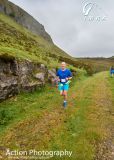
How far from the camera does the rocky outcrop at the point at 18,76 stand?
652 inches

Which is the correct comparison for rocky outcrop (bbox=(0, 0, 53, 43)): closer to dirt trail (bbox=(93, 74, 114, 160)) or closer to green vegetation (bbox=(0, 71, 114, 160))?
dirt trail (bbox=(93, 74, 114, 160))

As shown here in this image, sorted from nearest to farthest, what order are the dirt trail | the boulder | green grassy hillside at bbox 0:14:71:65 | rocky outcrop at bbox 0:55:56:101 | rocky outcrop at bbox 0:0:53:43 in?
1. the dirt trail
2. rocky outcrop at bbox 0:55:56:101
3. the boulder
4. green grassy hillside at bbox 0:14:71:65
5. rocky outcrop at bbox 0:0:53:43

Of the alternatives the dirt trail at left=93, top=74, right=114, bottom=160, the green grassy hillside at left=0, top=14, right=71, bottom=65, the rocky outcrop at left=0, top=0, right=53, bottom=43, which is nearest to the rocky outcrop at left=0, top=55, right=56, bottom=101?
the green grassy hillside at left=0, top=14, right=71, bottom=65

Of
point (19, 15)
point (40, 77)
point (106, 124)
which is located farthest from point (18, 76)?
point (19, 15)

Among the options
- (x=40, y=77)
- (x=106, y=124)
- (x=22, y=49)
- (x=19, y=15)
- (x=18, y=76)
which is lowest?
(x=106, y=124)

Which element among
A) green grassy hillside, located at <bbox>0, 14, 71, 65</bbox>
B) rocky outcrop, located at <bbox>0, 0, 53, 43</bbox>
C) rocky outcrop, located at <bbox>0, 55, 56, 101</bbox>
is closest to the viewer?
rocky outcrop, located at <bbox>0, 55, 56, 101</bbox>

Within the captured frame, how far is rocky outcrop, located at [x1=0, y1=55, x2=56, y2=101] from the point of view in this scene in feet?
54.3

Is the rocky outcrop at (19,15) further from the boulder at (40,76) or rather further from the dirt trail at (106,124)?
the dirt trail at (106,124)

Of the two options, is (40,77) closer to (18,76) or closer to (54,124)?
(18,76)

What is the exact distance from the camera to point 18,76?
717 inches

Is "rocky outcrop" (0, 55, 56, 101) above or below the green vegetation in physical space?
above

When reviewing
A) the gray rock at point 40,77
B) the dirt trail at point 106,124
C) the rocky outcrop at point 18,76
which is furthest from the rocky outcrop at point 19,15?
the dirt trail at point 106,124

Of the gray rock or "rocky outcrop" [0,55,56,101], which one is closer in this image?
"rocky outcrop" [0,55,56,101]

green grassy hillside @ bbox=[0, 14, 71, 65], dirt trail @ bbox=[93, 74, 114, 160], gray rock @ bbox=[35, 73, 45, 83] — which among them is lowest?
dirt trail @ bbox=[93, 74, 114, 160]
